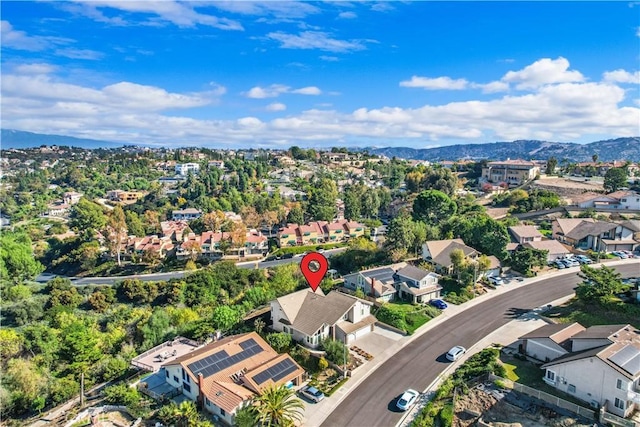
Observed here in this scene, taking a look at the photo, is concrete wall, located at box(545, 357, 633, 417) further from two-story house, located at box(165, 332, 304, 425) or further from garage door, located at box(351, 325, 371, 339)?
two-story house, located at box(165, 332, 304, 425)

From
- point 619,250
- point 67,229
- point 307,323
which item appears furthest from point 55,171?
point 619,250

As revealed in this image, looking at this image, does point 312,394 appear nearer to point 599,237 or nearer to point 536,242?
point 536,242

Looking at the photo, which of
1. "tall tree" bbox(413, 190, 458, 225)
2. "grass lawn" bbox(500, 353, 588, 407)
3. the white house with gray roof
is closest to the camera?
the white house with gray roof

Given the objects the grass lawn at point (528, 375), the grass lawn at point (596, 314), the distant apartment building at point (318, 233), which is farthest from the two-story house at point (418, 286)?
the distant apartment building at point (318, 233)

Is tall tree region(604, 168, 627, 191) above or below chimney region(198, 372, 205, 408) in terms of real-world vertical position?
above

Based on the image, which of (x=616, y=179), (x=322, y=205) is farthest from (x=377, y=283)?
(x=616, y=179)

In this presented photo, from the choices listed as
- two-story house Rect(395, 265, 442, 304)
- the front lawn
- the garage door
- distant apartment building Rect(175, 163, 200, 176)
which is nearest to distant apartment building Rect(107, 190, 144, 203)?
distant apartment building Rect(175, 163, 200, 176)
